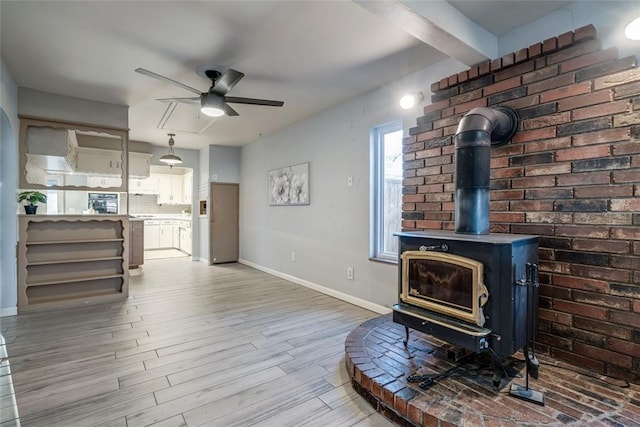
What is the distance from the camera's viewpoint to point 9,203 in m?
3.26

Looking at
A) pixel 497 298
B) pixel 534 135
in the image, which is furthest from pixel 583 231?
pixel 497 298

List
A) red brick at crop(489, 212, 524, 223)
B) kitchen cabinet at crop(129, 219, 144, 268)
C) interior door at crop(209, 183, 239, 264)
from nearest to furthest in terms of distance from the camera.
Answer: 1. red brick at crop(489, 212, 524, 223)
2. kitchen cabinet at crop(129, 219, 144, 268)
3. interior door at crop(209, 183, 239, 264)

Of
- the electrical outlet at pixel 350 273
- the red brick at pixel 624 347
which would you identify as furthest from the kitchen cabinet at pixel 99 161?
the red brick at pixel 624 347

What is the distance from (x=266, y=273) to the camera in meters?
5.50

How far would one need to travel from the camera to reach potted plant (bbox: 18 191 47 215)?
350cm

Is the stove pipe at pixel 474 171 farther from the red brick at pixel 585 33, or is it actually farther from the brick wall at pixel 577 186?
the red brick at pixel 585 33

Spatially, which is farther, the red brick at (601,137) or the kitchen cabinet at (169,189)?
the kitchen cabinet at (169,189)

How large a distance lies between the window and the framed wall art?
1.29 m

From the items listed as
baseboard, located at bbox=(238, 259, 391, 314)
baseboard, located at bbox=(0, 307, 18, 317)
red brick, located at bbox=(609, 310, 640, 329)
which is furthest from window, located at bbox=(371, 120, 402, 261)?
baseboard, located at bbox=(0, 307, 18, 317)

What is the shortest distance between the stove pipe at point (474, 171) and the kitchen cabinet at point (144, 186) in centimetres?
841

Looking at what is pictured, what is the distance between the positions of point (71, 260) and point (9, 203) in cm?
88

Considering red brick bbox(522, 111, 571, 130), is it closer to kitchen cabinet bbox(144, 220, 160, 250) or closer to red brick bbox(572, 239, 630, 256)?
red brick bbox(572, 239, 630, 256)

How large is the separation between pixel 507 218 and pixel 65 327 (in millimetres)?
3976

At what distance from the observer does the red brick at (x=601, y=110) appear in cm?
172
